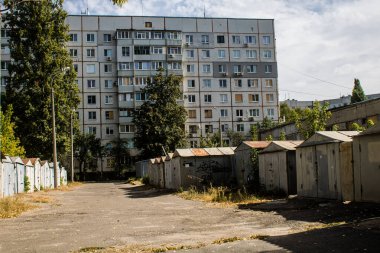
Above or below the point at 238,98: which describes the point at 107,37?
above

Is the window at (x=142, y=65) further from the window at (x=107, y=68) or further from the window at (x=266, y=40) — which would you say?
the window at (x=266, y=40)

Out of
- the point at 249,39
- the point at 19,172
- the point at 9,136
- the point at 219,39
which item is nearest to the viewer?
the point at 19,172

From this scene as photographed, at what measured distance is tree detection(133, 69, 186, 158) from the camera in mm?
63062

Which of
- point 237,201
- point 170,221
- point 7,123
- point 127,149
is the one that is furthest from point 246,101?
point 170,221

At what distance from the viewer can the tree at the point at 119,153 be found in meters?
72.3

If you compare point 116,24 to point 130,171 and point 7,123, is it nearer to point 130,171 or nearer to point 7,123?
point 130,171

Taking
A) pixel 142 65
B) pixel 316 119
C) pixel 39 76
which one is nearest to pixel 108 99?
pixel 142 65

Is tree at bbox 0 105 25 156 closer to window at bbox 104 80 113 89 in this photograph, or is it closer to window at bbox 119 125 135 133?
window at bbox 119 125 135 133

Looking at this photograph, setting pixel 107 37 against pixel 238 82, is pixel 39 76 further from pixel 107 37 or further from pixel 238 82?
pixel 238 82

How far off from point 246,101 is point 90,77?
26.4 metres

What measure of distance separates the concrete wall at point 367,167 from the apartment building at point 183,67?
196 feet

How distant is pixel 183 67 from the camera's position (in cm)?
7788

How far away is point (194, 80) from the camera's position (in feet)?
256

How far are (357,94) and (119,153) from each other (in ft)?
126
